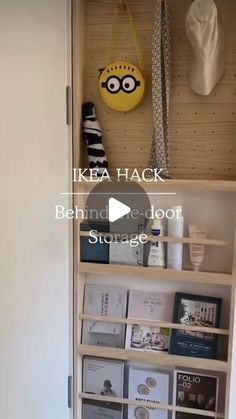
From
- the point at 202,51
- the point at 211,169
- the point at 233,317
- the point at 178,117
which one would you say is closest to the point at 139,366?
the point at 233,317

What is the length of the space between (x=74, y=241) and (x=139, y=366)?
0.56m

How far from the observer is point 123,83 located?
163 cm

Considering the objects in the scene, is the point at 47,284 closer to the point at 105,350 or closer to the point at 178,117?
the point at 105,350

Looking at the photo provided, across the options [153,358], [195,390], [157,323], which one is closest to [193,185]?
[157,323]

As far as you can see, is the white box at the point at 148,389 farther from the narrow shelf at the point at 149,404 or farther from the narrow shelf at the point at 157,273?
the narrow shelf at the point at 157,273

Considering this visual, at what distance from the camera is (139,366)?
1.76 metres

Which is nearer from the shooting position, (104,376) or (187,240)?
(187,240)

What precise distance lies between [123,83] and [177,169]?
1.24ft

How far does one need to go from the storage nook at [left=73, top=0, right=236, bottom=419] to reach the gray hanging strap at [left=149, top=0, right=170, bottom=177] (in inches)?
1.9


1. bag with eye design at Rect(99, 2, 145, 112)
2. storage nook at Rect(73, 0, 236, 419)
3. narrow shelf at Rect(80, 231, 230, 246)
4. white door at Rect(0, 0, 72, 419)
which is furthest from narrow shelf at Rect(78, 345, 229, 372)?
bag with eye design at Rect(99, 2, 145, 112)

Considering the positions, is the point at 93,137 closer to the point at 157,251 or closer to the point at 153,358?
the point at 157,251

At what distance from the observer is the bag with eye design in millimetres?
1621

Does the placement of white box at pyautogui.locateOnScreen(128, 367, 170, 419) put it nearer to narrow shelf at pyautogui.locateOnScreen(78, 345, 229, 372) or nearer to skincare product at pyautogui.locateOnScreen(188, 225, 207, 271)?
narrow shelf at pyautogui.locateOnScreen(78, 345, 229, 372)

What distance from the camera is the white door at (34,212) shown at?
1283 millimetres
